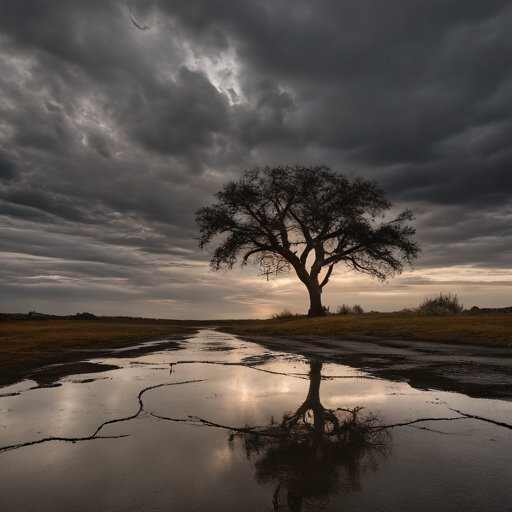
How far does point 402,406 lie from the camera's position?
10.1ft

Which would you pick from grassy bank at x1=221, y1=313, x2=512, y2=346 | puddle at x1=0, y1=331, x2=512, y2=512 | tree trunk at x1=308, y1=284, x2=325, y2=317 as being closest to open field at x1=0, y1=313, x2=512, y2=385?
grassy bank at x1=221, y1=313, x2=512, y2=346

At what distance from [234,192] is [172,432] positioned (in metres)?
20.1

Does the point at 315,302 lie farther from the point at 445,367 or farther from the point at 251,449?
the point at 251,449

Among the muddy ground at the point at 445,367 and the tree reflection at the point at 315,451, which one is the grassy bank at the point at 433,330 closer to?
the muddy ground at the point at 445,367

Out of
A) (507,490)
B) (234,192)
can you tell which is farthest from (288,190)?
(507,490)

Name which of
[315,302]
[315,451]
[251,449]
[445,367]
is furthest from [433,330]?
[315,302]

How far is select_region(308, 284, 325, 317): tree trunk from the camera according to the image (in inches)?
834

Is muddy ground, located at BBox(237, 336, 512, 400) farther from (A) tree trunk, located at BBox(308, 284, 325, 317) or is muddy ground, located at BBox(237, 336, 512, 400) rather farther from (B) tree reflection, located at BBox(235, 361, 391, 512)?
(A) tree trunk, located at BBox(308, 284, 325, 317)

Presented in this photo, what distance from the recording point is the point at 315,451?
6.89 feet

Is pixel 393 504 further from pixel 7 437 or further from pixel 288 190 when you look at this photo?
pixel 288 190

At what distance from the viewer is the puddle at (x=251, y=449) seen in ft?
5.23

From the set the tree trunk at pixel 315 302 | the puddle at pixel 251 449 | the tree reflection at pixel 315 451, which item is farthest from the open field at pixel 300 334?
the tree trunk at pixel 315 302

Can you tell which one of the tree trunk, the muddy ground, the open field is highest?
the tree trunk

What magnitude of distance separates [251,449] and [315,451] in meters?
0.39
